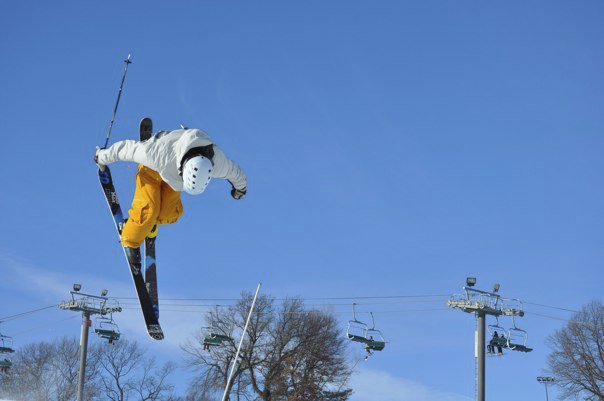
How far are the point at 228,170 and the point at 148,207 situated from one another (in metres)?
1.24

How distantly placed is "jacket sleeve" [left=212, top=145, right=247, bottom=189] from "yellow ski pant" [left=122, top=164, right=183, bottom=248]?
2.25ft

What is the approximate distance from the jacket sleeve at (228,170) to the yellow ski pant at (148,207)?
687 millimetres

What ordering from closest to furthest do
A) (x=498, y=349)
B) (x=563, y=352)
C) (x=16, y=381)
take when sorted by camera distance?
1. (x=498, y=349)
2. (x=563, y=352)
3. (x=16, y=381)

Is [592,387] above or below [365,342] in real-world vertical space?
above

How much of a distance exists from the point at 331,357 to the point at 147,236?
32230mm

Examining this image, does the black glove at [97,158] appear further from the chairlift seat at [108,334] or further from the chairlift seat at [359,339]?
the chairlift seat at [108,334]

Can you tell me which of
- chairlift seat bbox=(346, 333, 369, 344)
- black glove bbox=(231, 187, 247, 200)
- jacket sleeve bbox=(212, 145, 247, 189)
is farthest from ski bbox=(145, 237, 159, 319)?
chairlift seat bbox=(346, 333, 369, 344)

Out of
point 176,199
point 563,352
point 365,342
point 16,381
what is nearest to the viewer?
point 176,199

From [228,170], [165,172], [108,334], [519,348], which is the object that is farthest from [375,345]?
[165,172]

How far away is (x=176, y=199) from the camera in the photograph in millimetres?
13516

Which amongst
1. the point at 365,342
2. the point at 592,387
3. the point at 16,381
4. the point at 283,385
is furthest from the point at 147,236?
the point at 16,381

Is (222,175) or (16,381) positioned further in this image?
(16,381)

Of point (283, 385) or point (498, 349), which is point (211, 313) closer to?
point (283, 385)

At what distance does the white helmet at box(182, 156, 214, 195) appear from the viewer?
12.5 meters
